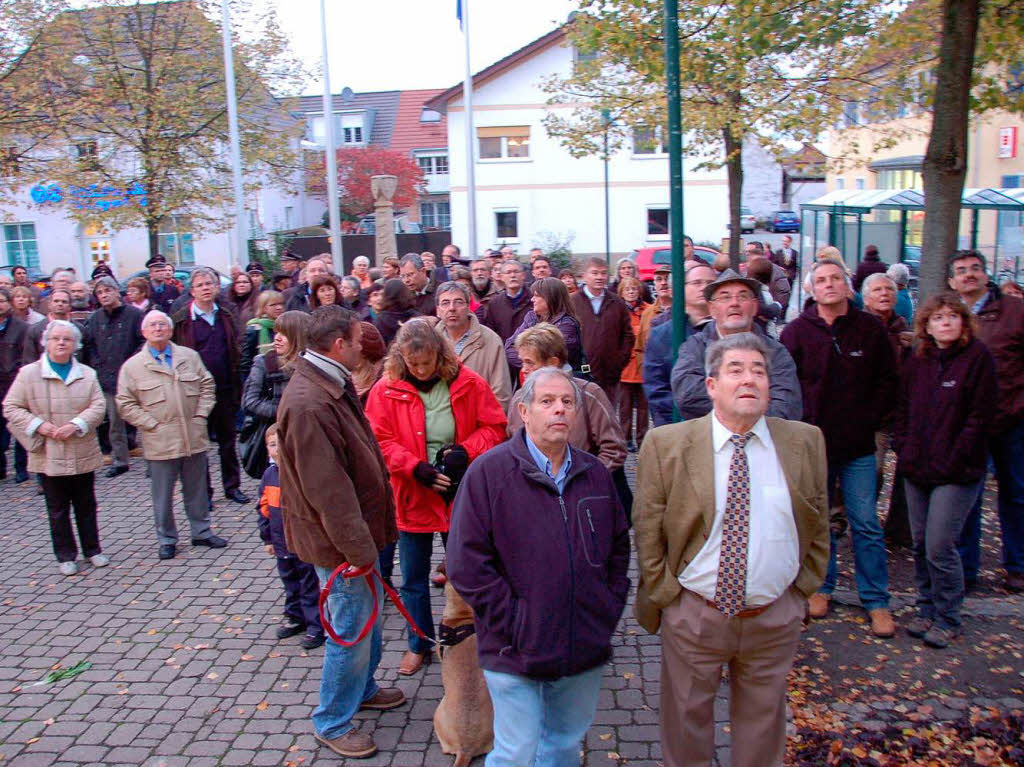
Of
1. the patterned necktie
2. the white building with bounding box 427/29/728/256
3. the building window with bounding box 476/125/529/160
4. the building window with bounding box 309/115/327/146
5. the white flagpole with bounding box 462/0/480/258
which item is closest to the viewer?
the patterned necktie

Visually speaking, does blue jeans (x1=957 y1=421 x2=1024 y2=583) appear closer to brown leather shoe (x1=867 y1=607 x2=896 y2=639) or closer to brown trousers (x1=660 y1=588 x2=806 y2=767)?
brown leather shoe (x1=867 y1=607 x2=896 y2=639)

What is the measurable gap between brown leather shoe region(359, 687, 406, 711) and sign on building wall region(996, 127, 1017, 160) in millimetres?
26198

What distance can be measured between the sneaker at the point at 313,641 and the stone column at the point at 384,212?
1477 centimetres

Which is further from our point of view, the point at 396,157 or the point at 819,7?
the point at 396,157

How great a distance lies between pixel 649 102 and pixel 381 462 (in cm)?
1347

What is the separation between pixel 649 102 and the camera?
54.0 ft

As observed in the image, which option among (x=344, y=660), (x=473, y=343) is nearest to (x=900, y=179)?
(x=473, y=343)

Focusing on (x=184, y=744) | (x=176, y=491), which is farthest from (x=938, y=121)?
(x=176, y=491)

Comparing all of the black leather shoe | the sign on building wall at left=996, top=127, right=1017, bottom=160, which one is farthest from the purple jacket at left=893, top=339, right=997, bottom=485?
the sign on building wall at left=996, top=127, right=1017, bottom=160

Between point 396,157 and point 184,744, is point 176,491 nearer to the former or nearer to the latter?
point 184,744

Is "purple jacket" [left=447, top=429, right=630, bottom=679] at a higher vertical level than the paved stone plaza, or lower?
higher

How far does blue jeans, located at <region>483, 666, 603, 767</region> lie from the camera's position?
3402mm

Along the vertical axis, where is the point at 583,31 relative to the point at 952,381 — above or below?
above

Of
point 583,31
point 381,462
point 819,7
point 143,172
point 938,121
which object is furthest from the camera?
point 143,172
